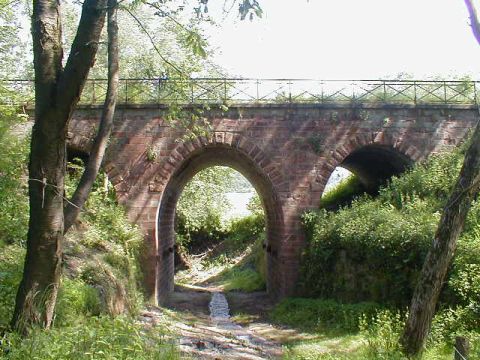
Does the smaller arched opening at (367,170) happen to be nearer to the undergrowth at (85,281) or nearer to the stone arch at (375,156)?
the stone arch at (375,156)

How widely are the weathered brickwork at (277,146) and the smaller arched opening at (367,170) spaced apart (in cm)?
64

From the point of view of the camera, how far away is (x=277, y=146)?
14.8 meters

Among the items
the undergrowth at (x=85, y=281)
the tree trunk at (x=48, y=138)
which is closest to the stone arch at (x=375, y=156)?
the undergrowth at (x=85, y=281)

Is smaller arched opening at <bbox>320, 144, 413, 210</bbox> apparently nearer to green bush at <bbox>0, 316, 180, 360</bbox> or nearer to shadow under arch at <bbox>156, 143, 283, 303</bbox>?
shadow under arch at <bbox>156, 143, 283, 303</bbox>

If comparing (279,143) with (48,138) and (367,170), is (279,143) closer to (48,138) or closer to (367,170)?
(367,170)

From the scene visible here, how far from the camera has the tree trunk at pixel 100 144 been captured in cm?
614

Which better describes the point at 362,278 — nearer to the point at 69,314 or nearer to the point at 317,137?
the point at 317,137

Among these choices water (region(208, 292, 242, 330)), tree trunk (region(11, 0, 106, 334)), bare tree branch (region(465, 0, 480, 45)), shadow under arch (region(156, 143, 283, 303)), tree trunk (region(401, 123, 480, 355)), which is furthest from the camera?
shadow under arch (region(156, 143, 283, 303))

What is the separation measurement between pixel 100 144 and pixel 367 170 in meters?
13.4

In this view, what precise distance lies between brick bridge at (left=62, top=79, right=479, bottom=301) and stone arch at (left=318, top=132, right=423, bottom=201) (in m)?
0.03

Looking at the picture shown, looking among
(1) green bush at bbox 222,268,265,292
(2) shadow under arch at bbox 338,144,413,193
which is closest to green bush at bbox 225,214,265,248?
(1) green bush at bbox 222,268,265,292

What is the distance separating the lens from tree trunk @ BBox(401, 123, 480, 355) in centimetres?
713

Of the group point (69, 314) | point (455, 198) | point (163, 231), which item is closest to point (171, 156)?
point (163, 231)

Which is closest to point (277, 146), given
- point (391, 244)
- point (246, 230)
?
point (391, 244)
